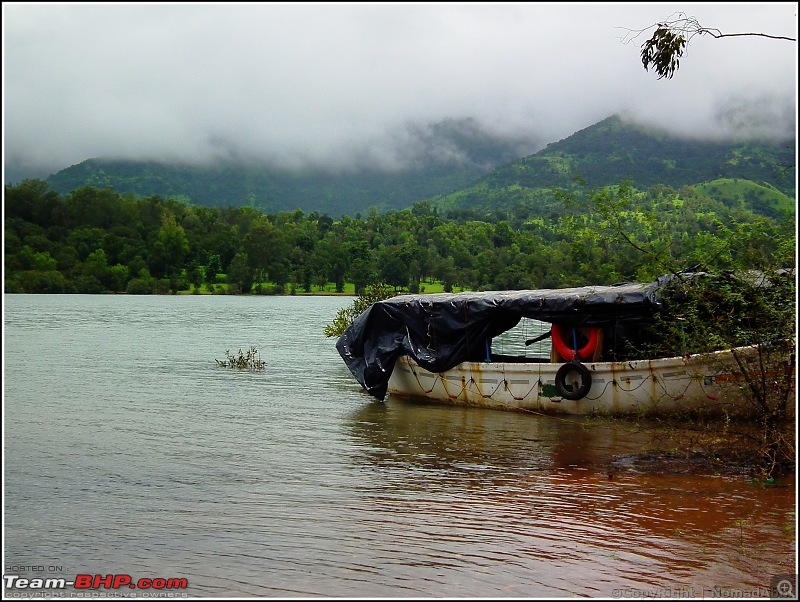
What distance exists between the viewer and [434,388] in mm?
19766

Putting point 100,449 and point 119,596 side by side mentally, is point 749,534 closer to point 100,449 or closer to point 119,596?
point 119,596

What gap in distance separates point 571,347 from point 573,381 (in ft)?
3.27

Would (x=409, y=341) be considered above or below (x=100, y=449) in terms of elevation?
above

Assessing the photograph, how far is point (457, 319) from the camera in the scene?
18.8m

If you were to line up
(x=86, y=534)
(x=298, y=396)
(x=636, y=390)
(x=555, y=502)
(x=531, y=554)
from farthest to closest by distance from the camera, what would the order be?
(x=298, y=396)
(x=636, y=390)
(x=555, y=502)
(x=86, y=534)
(x=531, y=554)

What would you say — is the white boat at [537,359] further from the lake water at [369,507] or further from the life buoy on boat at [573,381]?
the lake water at [369,507]

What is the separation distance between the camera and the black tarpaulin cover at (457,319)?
16.4 m

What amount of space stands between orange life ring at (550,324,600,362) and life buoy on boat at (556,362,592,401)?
52 cm

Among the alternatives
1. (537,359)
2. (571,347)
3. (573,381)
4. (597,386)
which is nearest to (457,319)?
(537,359)

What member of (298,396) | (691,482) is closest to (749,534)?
(691,482)

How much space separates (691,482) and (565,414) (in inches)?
248

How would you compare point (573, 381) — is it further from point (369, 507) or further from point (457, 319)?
point (369, 507)

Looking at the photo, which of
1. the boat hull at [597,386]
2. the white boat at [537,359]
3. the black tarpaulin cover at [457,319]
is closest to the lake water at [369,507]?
the boat hull at [597,386]

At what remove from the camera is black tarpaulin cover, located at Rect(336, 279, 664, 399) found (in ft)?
53.7
